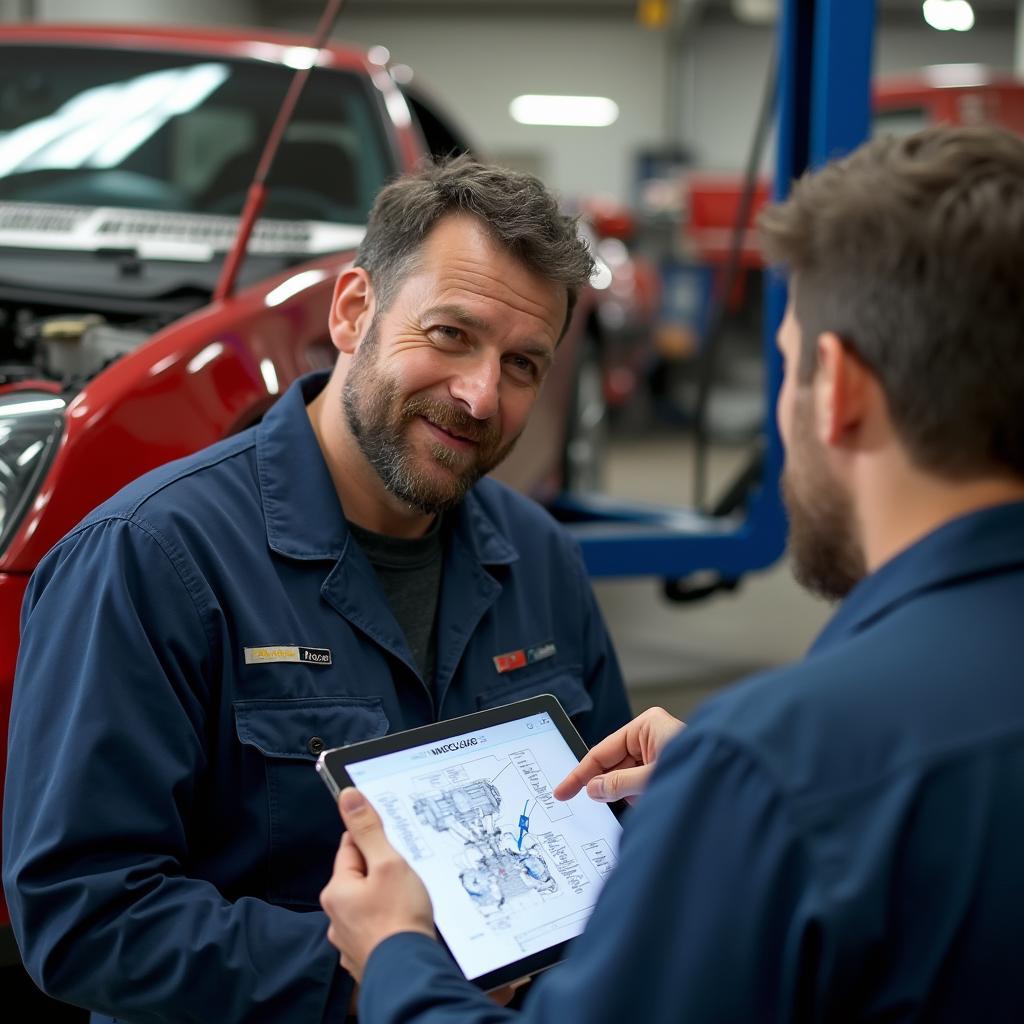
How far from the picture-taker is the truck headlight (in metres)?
1.76

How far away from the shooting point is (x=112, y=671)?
1.35 meters

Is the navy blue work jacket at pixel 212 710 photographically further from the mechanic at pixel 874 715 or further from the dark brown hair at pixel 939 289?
the dark brown hair at pixel 939 289

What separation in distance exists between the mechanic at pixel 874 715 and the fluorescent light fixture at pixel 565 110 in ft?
58.6

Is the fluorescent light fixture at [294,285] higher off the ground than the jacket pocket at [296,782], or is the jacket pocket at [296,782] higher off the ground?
the fluorescent light fixture at [294,285]

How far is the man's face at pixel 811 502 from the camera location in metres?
0.93

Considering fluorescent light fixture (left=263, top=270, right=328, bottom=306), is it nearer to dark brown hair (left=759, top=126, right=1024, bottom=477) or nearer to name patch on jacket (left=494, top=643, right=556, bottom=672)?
name patch on jacket (left=494, top=643, right=556, bottom=672)

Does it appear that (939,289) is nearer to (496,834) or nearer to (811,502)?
(811,502)

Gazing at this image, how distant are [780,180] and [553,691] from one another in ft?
6.84

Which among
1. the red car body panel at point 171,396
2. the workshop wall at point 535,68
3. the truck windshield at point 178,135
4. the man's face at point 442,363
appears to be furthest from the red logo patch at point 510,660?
the workshop wall at point 535,68

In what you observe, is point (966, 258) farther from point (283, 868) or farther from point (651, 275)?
point (651, 275)

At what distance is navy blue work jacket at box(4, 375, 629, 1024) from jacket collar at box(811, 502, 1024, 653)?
2.53ft

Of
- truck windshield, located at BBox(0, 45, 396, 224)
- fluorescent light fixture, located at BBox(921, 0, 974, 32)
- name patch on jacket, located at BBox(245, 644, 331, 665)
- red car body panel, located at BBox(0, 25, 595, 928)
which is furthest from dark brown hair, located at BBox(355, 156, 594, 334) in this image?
fluorescent light fixture, located at BBox(921, 0, 974, 32)

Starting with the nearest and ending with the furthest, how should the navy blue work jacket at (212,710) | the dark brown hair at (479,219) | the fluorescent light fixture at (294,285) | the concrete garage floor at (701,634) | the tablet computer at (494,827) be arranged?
the tablet computer at (494,827), the navy blue work jacket at (212,710), the dark brown hair at (479,219), the fluorescent light fixture at (294,285), the concrete garage floor at (701,634)

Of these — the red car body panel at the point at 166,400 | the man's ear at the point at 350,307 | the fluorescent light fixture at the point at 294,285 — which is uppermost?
the man's ear at the point at 350,307
